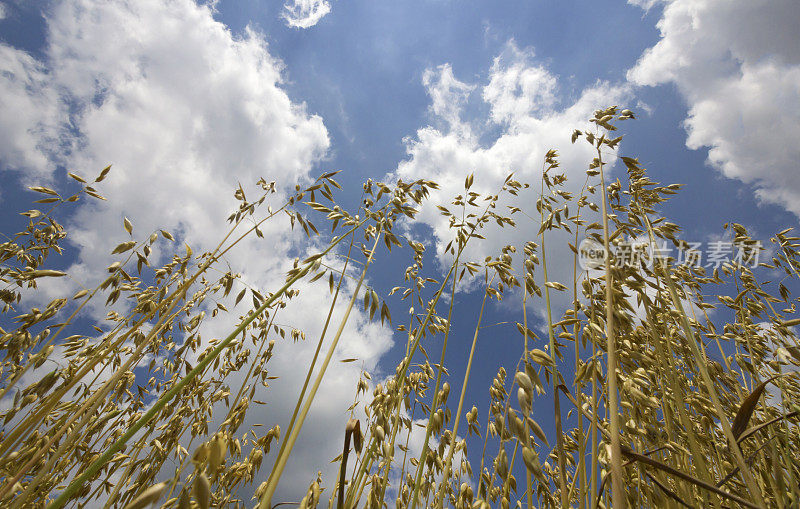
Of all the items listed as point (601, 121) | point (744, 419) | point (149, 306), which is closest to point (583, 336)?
point (744, 419)

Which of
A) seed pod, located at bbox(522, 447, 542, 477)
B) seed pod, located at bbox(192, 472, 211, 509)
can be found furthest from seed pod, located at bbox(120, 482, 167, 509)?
seed pod, located at bbox(522, 447, 542, 477)

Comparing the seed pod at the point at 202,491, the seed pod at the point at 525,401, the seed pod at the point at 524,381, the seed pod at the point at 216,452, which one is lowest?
the seed pod at the point at 202,491

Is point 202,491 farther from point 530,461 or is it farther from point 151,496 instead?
point 530,461

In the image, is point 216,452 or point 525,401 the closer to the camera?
point 216,452

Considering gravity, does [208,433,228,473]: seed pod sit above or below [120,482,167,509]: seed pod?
Answer: above

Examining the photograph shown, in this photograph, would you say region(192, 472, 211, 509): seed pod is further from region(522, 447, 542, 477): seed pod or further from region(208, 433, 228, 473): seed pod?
region(522, 447, 542, 477): seed pod

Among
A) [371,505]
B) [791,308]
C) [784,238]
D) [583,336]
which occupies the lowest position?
[371,505]

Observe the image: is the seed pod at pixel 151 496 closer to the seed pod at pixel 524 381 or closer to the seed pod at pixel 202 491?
the seed pod at pixel 202 491

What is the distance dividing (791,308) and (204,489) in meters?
3.53

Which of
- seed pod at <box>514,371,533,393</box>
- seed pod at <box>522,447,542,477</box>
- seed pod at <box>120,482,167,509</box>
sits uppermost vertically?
seed pod at <box>514,371,533,393</box>

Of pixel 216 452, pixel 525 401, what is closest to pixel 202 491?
pixel 216 452

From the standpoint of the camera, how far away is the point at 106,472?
2.04 metres

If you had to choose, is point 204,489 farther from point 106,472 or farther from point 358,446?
point 106,472

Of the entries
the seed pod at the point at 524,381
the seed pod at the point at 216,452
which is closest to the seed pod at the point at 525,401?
the seed pod at the point at 524,381
